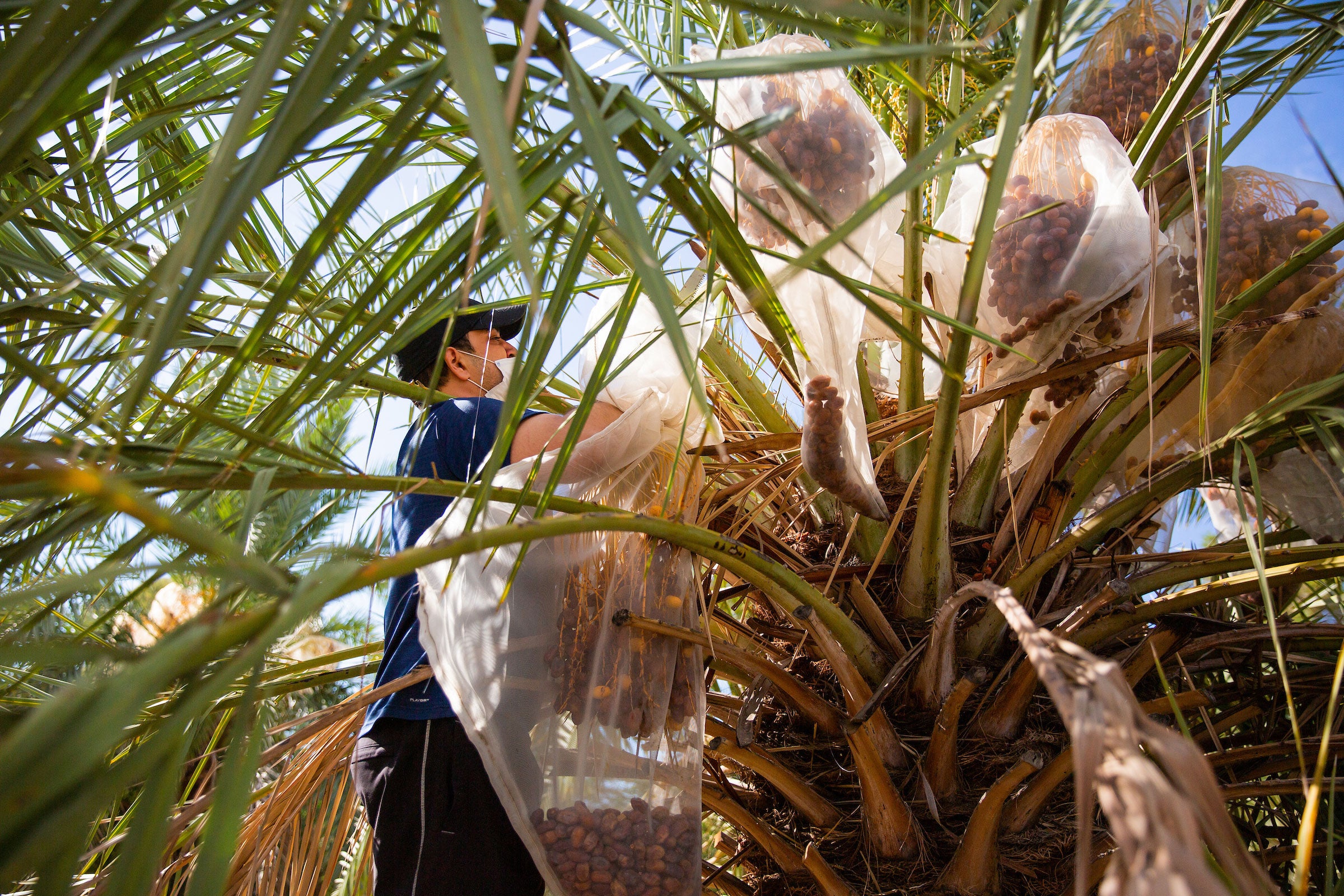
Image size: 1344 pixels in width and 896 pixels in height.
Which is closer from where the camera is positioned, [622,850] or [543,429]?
[622,850]

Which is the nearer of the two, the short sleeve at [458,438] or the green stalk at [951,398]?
the green stalk at [951,398]

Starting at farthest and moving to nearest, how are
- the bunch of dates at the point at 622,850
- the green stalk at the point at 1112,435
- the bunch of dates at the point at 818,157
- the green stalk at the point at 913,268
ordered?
the green stalk at the point at 1112,435, the bunch of dates at the point at 818,157, the bunch of dates at the point at 622,850, the green stalk at the point at 913,268

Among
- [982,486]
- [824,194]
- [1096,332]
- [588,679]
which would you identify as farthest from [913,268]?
[588,679]

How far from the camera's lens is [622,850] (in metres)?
1.04

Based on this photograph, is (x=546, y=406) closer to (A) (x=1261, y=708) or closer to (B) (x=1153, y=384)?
(B) (x=1153, y=384)

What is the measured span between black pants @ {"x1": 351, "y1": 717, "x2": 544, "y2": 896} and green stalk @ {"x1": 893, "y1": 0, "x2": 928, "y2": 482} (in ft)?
2.25

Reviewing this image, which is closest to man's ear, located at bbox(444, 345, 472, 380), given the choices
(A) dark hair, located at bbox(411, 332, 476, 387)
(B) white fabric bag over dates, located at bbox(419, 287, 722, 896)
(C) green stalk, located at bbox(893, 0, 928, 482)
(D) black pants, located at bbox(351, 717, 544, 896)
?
(A) dark hair, located at bbox(411, 332, 476, 387)

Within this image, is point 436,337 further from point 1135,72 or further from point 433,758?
point 1135,72

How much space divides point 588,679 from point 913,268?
1.95 ft

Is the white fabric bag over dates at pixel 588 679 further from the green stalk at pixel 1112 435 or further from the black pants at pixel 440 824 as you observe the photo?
the green stalk at pixel 1112 435

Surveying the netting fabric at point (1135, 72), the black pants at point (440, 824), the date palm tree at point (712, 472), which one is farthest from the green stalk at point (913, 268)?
the black pants at point (440, 824)

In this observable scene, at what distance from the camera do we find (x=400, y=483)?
718 mm

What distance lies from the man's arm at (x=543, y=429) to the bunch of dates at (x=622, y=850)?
1.38ft

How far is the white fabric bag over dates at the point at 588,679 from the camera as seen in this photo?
1.04 m
